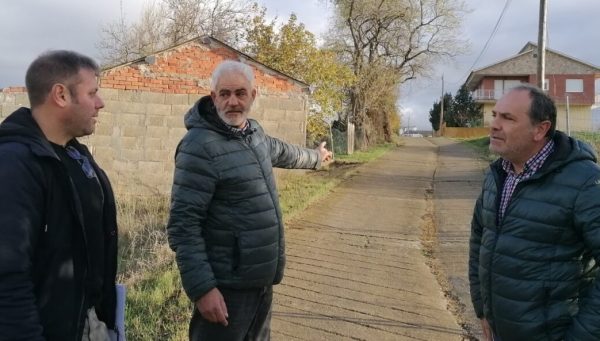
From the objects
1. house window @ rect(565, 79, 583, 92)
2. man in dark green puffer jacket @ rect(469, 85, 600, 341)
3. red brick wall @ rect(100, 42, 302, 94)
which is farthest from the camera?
house window @ rect(565, 79, 583, 92)

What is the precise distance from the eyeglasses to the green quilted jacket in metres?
1.93

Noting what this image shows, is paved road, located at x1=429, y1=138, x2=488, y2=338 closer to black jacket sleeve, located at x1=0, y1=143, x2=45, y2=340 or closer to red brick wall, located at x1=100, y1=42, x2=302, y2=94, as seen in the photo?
black jacket sleeve, located at x1=0, y1=143, x2=45, y2=340

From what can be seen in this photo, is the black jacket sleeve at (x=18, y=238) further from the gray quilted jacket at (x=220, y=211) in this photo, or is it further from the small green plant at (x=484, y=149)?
the small green plant at (x=484, y=149)

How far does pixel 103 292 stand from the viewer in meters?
2.22

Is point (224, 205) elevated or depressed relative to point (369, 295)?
elevated

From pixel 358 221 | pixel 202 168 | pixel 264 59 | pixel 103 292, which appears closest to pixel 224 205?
pixel 202 168

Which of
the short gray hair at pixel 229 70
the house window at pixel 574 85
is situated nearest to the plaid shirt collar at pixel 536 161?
the short gray hair at pixel 229 70

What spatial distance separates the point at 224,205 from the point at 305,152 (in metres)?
1.09

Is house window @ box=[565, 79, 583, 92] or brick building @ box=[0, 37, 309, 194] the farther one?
house window @ box=[565, 79, 583, 92]

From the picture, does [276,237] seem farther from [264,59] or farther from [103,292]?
[264,59]

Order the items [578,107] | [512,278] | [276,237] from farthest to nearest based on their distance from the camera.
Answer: [578,107] < [276,237] < [512,278]

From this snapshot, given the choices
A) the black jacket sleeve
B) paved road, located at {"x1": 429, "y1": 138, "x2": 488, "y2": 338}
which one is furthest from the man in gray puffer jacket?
paved road, located at {"x1": 429, "y1": 138, "x2": 488, "y2": 338}

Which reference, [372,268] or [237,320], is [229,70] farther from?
[372,268]

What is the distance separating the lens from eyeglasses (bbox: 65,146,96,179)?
209 cm
